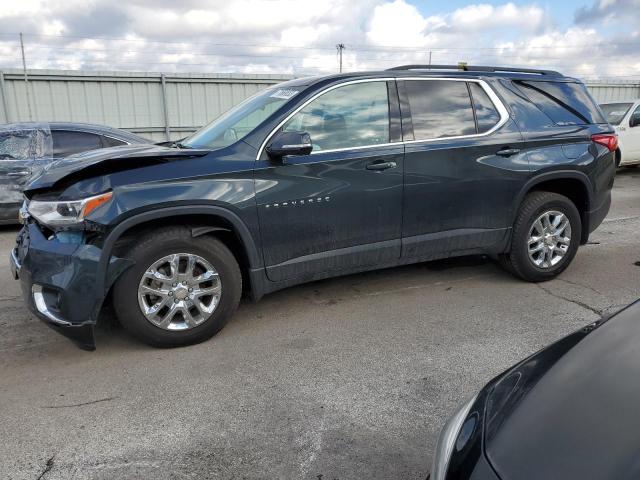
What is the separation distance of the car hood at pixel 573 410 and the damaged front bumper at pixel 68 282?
248cm

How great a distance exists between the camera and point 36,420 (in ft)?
9.65

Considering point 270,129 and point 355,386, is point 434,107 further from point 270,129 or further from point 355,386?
point 355,386

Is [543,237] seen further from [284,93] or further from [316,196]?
[284,93]

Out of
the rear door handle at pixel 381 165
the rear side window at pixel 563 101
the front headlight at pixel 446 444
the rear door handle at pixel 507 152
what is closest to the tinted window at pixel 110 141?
the rear door handle at pixel 381 165

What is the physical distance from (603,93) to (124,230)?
21084 millimetres

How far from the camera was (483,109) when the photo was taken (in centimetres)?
459

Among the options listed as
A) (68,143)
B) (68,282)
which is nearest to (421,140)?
(68,282)

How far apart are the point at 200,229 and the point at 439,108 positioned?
220 centimetres

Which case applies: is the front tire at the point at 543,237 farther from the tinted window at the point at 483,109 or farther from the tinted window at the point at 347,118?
the tinted window at the point at 347,118

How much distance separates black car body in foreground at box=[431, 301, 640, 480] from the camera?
1.41 meters

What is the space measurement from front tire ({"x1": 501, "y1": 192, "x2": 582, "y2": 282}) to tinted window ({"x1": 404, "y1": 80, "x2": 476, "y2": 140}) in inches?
38.1

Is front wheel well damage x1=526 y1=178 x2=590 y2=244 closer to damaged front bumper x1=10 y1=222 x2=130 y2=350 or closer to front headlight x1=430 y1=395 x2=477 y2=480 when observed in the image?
front headlight x1=430 y1=395 x2=477 y2=480

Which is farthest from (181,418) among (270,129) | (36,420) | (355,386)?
(270,129)

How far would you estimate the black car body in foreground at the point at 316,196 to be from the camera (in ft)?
11.2
